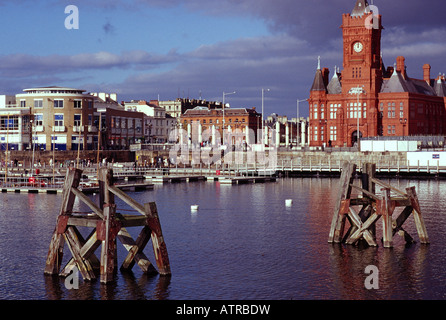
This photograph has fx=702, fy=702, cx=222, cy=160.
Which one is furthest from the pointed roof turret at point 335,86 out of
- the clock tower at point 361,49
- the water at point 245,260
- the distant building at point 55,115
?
the water at point 245,260

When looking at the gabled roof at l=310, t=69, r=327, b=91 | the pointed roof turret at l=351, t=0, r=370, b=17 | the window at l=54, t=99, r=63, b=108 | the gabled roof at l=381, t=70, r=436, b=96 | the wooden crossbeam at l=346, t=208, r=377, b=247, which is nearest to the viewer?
the wooden crossbeam at l=346, t=208, r=377, b=247

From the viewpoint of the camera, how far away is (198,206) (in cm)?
6462

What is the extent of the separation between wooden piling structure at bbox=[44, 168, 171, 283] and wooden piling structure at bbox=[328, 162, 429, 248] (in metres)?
11.9

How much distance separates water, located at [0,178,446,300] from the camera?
31047 mm

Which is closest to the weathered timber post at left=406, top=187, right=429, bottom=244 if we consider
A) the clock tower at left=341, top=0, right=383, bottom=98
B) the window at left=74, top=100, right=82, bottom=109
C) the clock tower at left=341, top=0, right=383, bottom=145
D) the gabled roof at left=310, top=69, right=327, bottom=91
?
the clock tower at left=341, top=0, right=383, bottom=145

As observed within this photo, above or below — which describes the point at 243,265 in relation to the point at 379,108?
below

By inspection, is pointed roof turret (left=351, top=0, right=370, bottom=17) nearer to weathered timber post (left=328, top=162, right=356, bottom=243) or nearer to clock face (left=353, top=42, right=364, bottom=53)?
clock face (left=353, top=42, right=364, bottom=53)

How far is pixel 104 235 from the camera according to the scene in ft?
98.1

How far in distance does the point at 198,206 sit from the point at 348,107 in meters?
85.9

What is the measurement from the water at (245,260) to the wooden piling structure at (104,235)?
663 millimetres

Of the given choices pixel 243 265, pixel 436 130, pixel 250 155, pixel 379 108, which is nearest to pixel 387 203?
pixel 243 265
